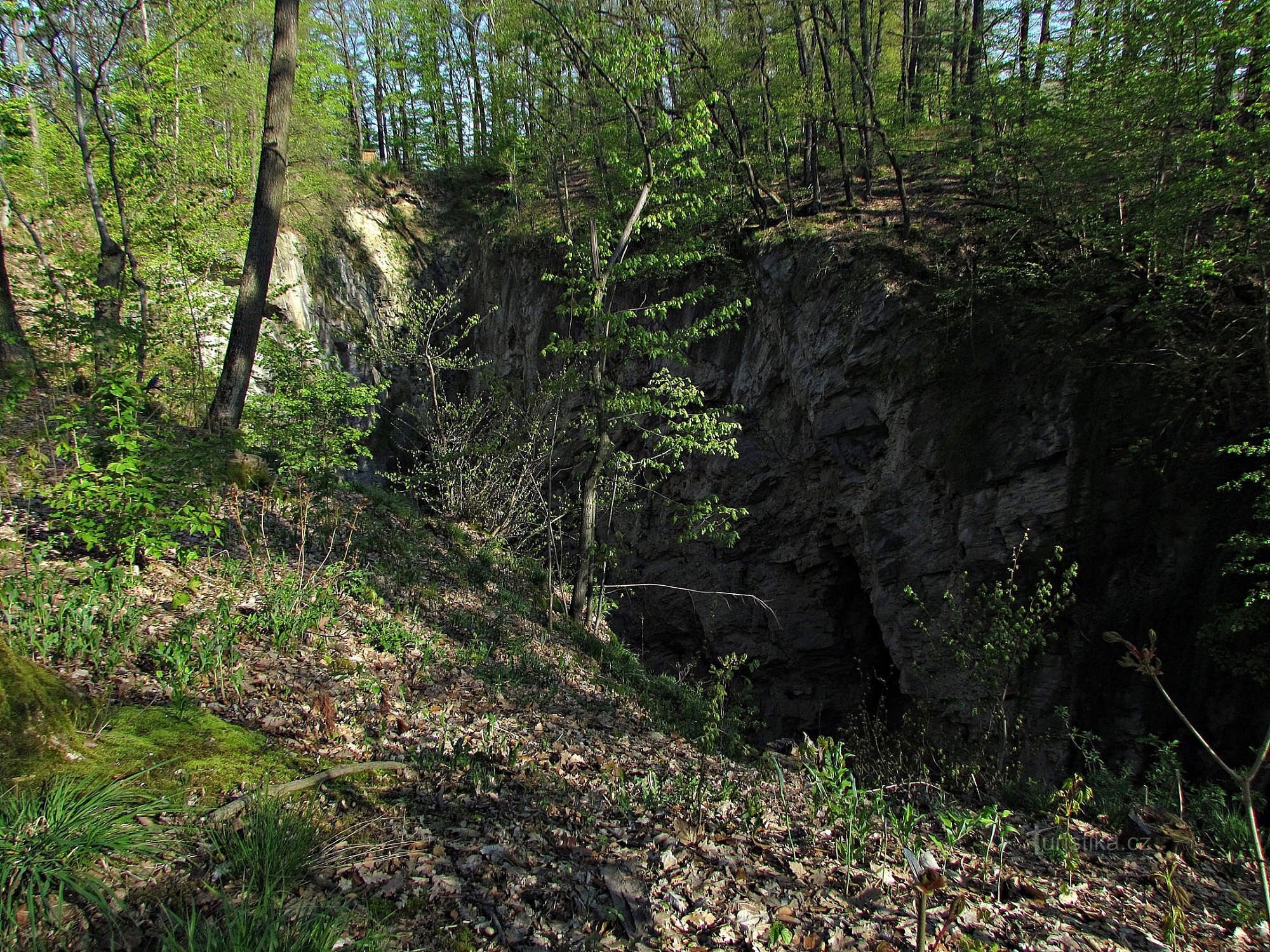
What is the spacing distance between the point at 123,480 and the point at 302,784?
228 cm

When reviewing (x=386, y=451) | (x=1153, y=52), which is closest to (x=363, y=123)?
(x=386, y=451)

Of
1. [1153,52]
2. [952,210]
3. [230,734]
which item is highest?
[1153,52]

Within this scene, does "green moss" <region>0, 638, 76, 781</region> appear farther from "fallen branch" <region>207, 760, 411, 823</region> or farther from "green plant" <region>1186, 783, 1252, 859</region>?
"green plant" <region>1186, 783, 1252, 859</region>

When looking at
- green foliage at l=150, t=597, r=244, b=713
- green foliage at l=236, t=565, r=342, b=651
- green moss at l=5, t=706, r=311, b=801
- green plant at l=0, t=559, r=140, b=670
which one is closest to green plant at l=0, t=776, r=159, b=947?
green moss at l=5, t=706, r=311, b=801

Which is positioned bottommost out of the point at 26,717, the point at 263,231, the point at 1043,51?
the point at 26,717

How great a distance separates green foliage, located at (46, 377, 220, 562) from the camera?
356 cm

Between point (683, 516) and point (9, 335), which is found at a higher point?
point (9, 335)

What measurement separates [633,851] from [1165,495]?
25.6 feet

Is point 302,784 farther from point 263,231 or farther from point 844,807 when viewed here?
point 263,231

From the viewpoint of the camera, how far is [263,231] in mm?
6973

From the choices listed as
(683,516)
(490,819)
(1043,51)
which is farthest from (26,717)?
(1043,51)

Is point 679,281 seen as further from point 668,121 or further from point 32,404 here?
point 32,404

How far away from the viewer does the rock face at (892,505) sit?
24.6 ft

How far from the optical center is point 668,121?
26.2 feet
